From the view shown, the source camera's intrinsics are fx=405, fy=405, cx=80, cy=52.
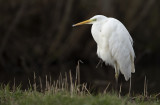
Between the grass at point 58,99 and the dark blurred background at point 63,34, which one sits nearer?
the grass at point 58,99

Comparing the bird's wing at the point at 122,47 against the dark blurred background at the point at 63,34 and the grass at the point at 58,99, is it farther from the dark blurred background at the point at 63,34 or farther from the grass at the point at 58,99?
the dark blurred background at the point at 63,34

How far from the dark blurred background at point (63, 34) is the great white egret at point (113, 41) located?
17.9 ft

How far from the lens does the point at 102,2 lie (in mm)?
14508

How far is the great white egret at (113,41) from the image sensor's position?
725 centimetres

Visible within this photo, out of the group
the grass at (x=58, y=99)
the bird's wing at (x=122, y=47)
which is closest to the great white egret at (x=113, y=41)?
the bird's wing at (x=122, y=47)

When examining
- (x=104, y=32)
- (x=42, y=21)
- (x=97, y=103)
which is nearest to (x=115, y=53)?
(x=104, y=32)

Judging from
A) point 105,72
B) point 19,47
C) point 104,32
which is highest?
point 104,32

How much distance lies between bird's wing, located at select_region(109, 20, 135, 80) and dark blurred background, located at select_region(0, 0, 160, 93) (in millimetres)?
5452

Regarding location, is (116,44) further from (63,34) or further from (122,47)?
(63,34)

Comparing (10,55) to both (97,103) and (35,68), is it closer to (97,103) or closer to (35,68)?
(35,68)

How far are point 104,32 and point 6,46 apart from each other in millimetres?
7206

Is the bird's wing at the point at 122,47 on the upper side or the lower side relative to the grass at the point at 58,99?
upper

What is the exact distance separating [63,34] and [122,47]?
7.35m

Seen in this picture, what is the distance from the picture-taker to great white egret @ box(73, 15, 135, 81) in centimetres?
725
